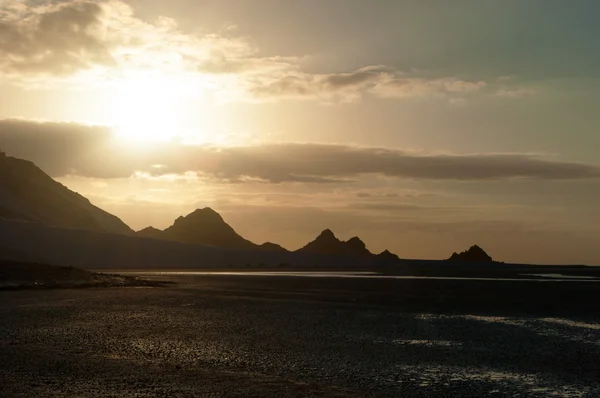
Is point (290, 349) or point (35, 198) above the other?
point (35, 198)

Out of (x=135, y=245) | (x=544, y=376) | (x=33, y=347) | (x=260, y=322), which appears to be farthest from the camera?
(x=135, y=245)

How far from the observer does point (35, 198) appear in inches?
7072

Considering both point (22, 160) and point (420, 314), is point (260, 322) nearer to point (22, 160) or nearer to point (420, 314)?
point (420, 314)

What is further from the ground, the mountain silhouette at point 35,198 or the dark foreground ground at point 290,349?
the mountain silhouette at point 35,198

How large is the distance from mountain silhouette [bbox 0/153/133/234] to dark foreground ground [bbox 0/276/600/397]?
5330 inches

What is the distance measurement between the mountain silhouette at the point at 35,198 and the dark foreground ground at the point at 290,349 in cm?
13539

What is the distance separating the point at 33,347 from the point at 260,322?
11327mm

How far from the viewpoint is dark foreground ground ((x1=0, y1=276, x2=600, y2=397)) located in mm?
17922

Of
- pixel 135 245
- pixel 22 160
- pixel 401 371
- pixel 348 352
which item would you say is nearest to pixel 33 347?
pixel 348 352

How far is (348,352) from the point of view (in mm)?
23766

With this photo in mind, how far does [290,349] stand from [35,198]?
16983 centimetres

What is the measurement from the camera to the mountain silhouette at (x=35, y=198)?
16838 cm

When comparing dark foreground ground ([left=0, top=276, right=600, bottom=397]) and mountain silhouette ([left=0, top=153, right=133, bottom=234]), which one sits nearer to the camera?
dark foreground ground ([left=0, top=276, right=600, bottom=397])

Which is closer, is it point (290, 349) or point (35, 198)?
point (290, 349)
